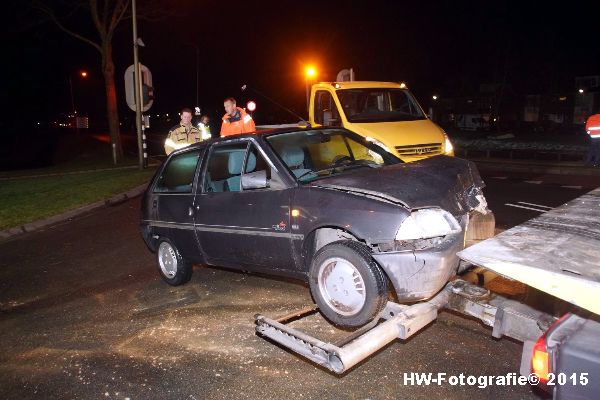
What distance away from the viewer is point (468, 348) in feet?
12.4

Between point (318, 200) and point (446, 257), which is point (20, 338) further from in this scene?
point (446, 257)

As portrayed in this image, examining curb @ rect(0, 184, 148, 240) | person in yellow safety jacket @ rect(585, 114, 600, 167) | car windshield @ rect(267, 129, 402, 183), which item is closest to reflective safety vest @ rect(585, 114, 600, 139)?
person in yellow safety jacket @ rect(585, 114, 600, 167)

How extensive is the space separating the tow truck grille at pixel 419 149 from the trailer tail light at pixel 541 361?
18.7ft

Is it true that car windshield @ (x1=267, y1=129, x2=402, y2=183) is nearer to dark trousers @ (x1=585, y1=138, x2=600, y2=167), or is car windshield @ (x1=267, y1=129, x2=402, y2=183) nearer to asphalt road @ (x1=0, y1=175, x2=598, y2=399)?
asphalt road @ (x1=0, y1=175, x2=598, y2=399)

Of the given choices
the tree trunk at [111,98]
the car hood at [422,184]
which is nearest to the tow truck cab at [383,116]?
the car hood at [422,184]

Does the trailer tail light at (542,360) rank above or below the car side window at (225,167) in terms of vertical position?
below

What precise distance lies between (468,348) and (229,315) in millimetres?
2199

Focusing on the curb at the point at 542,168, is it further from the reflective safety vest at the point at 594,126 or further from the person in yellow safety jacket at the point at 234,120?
the person in yellow safety jacket at the point at 234,120

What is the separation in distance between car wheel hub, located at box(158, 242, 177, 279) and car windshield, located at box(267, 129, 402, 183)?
186 centimetres

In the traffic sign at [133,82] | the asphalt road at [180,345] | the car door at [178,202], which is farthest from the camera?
the traffic sign at [133,82]

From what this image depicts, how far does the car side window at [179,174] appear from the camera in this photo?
208 inches

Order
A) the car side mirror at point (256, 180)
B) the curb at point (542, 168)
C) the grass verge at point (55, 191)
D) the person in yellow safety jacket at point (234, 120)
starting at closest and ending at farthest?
the car side mirror at point (256, 180) → the person in yellow safety jacket at point (234, 120) → the grass verge at point (55, 191) → the curb at point (542, 168)

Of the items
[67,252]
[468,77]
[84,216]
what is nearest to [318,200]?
[67,252]

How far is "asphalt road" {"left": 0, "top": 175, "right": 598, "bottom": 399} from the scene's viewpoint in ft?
11.2
